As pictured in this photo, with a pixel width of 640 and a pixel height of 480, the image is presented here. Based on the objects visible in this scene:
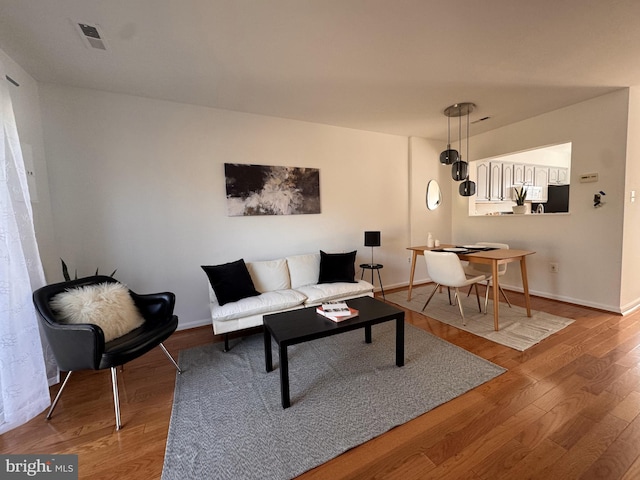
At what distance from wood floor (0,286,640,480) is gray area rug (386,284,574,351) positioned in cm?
28

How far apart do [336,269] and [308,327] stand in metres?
1.42

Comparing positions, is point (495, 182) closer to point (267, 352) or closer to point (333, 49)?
point (333, 49)

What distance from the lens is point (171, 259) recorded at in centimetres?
299

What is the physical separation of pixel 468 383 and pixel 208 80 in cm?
337

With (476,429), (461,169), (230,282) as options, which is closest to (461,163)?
(461,169)

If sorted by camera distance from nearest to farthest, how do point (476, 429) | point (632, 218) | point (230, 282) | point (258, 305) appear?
1. point (476, 429)
2. point (258, 305)
3. point (230, 282)
4. point (632, 218)

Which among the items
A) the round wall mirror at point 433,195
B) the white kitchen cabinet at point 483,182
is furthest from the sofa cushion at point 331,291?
the white kitchen cabinet at point 483,182

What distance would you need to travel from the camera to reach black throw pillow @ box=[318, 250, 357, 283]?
327 centimetres

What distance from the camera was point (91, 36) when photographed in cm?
187

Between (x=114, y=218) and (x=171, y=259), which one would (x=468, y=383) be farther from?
(x=114, y=218)

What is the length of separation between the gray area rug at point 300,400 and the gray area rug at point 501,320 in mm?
553

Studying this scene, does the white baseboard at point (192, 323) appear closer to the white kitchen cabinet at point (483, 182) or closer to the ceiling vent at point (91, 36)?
the ceiling vent at point (91, 36)

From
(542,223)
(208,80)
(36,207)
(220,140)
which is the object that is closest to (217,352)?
(36,207)

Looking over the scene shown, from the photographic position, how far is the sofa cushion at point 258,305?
8.00 feet
